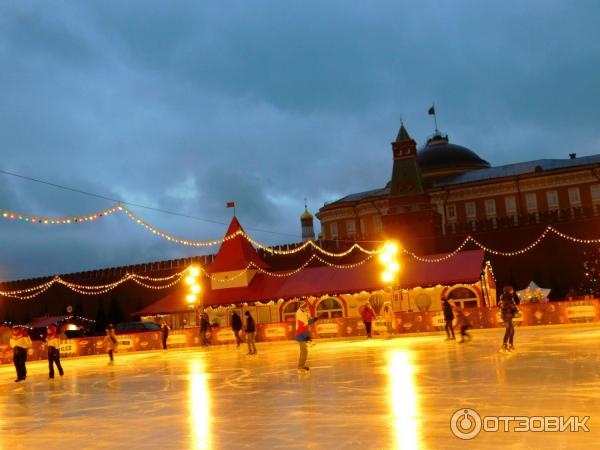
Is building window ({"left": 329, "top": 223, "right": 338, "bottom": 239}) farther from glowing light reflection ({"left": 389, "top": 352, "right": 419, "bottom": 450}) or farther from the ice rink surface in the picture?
glowing light reflection ({"left": 389, "top": 352, "right": 419, "bottom": 450})

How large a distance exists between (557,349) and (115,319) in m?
41.2

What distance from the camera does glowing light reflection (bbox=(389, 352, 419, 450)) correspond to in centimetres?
637

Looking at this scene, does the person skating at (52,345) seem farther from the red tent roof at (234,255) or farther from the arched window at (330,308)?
the red tent roof at (234,255)

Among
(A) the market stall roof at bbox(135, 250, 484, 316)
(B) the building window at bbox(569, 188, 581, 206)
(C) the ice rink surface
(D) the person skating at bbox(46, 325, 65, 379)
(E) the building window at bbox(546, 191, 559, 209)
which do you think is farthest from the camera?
(E) the building window at bbox(546, 191, 559, 209)

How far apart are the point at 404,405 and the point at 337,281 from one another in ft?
89.6

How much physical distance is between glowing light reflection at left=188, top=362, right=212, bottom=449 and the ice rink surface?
2 cm

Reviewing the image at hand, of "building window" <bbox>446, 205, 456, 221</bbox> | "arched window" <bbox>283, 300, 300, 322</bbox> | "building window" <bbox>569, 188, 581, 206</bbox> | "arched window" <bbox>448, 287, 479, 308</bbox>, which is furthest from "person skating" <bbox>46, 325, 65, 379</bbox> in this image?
"building window" <bbox>569, 188, 581, 206</bbox>

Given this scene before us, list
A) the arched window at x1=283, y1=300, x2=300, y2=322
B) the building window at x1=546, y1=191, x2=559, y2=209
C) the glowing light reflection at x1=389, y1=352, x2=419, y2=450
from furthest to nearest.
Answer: the building window at x1=546, y1=191, x2=559, y2=209, the arched window at x1=283, y1=300, x2=300, y2=322, the glowing light reflection at x1=389, y1=352, x2=419, y2=450

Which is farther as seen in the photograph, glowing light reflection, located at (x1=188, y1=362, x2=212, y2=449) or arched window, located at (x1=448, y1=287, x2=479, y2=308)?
arched window, located at (x1=448, y1=287, x2=479, y2=308)

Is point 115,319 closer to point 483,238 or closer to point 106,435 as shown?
point 483,238

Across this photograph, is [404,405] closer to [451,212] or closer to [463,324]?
[463,324]

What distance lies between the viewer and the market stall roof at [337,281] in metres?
32.9

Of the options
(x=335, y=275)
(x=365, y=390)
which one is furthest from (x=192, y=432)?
(x=335, y=275)

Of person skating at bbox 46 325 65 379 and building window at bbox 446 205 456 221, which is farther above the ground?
building window at bbox 446 205 456 221
